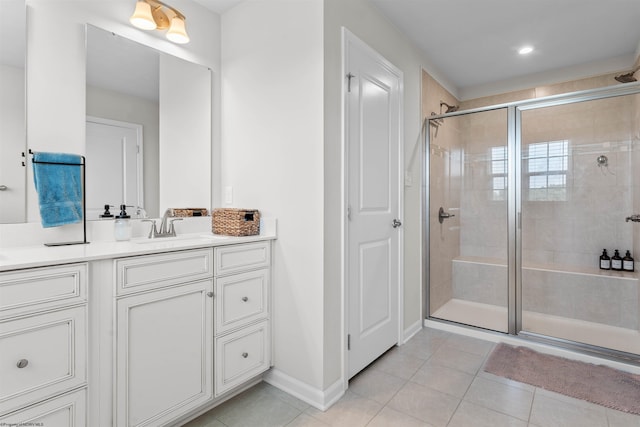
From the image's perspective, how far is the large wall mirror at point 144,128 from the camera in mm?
1737

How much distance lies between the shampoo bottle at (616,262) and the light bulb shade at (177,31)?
12.0 feet

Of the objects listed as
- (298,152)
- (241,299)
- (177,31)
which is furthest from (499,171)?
(177,31)

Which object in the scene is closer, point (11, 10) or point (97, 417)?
point (97, 417)

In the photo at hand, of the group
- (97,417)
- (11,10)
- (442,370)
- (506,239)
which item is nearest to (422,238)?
(506,239)

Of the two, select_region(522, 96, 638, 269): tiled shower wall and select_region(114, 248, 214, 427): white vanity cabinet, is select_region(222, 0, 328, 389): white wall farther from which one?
select_region(522, 96, 638, 269): tiled shower wall

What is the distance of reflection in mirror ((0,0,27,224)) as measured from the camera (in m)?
1.45

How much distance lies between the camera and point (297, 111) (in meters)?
1.87

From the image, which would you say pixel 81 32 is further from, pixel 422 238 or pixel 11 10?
pixel 422 238

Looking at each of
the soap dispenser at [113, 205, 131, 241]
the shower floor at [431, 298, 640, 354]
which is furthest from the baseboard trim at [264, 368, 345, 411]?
the shower floor at [431, 298, 640, 354]

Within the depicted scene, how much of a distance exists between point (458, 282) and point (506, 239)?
727 millimetres

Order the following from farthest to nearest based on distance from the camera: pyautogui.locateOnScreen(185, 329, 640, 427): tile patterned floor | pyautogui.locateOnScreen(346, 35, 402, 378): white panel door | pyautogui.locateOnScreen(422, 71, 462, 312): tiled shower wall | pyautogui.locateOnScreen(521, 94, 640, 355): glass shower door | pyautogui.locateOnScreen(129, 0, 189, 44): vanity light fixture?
pyautogui.locateOnScreen(422, 71, 462, 312): tiled shower wall < pyautogui.locateOnScreen(521, 94, 640, 355): glass shower door < pyautogui.locateOnScreen(346, 35, 402, 378): white panel door < pyautogui.locateOnScreen(129, 0, 189, 44): vanity light fixture < pyautogui.locateOnScreen(185, 329, 640, 427): tile patterned floor

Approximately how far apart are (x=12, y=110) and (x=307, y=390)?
1999 mm

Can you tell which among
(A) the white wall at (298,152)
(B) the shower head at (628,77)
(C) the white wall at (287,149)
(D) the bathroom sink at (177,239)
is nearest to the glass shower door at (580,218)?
(B) the shower head at (628,77)

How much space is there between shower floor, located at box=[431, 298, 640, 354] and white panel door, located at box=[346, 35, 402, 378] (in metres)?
0.85
